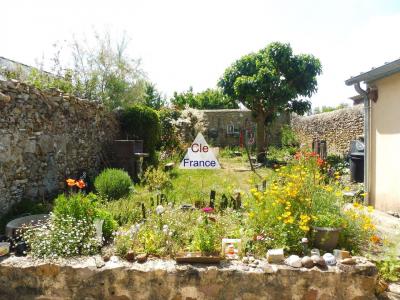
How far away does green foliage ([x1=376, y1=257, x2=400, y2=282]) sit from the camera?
370cm

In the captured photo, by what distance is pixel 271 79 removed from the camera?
1275cm

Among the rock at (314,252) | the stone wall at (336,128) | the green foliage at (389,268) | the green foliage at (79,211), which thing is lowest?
the green foliage at (389,268)

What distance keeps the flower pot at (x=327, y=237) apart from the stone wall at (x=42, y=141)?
4436 millimetres

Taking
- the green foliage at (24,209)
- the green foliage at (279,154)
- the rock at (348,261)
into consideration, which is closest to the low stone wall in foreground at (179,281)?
the rock at (348,261)

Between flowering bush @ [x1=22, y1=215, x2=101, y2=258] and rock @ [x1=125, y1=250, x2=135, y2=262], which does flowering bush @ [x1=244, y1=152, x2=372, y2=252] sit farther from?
flowering bush @ [x1=22, y1=215, x2=101, y2=258]

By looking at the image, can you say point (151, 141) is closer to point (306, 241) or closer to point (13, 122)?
point (13, 122)

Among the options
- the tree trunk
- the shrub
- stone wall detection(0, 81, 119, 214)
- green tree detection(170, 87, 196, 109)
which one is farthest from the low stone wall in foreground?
green tree detection(170, 87, 196, 109)

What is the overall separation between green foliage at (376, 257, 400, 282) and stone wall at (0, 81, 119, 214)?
5.08 meters

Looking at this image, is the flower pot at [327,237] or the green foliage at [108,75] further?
the green foliage at [108,75]

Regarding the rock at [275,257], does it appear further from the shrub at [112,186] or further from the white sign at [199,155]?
the shrub at [112,186]

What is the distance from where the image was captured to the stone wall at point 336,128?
41.5 ft

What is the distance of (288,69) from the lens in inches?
522

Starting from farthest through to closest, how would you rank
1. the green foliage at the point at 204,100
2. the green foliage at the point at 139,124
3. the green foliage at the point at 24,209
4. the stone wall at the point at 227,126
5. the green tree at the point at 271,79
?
the green foliage at the point at 204,100
the stone wall at the point at 227,126
the green tree at the point at 271,79
the green foliage at the point at 139,124
the green foliage at the point at 24,209

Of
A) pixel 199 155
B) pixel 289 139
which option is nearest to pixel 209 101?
pixel 289 139
